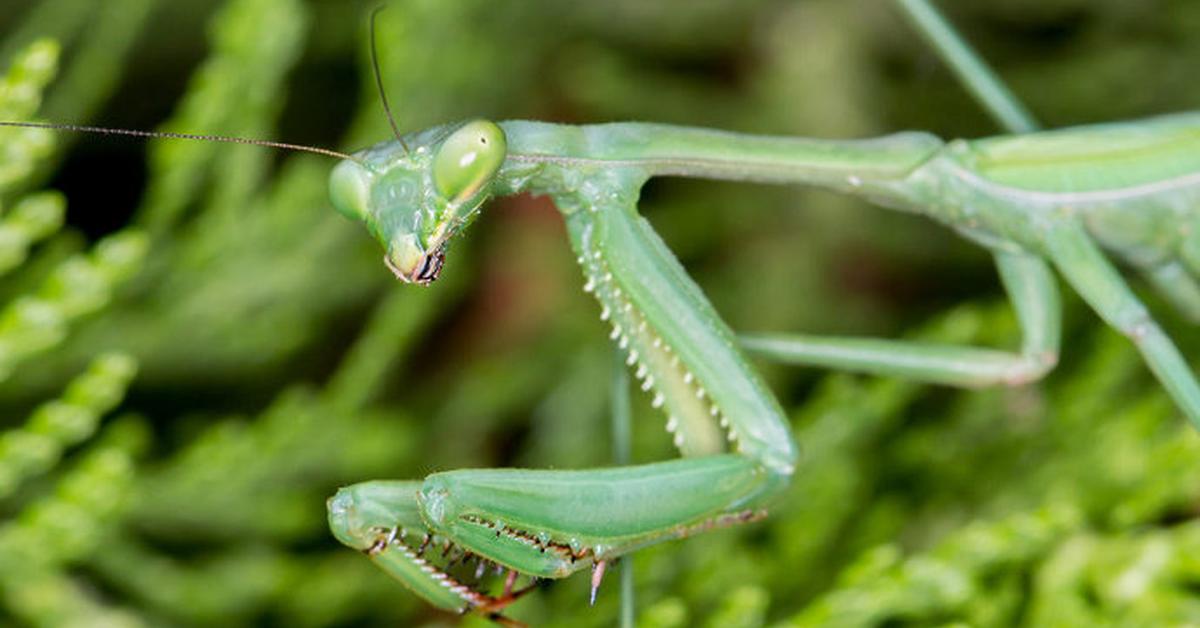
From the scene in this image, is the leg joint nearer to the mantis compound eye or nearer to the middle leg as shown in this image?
the middle leg

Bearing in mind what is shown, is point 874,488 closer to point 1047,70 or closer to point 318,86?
point 1047,70

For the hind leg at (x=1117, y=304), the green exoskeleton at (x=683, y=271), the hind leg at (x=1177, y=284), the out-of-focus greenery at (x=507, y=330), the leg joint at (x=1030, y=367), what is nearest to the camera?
the green exoskeleton at (x=683, y=271)

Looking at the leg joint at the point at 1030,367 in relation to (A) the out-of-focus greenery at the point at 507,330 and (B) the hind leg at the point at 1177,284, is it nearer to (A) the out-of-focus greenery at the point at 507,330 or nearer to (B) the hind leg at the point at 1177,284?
(A) the out-of-focus greenery at the point at 507,330

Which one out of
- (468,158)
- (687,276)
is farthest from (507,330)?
(468,158)

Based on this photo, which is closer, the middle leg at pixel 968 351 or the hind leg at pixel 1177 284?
the middle leg at pixel 968 351

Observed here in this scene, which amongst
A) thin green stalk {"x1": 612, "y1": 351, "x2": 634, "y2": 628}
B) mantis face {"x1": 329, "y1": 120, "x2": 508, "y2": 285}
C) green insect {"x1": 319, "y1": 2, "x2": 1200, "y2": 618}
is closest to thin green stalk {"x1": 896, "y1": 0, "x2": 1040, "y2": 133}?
green insect {"x1": 319, "y1": 2, "x2": 1200, "y2": 618}

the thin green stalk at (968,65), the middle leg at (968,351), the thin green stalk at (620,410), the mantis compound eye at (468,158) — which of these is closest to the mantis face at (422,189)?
the mantis compound eye at (468,158)

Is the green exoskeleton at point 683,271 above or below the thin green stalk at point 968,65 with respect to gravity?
below

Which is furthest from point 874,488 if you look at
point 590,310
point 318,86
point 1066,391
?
point 318,86

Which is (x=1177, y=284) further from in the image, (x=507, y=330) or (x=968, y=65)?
(x=507, y=330)
